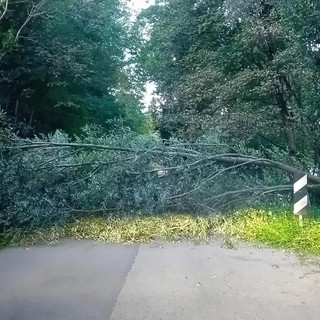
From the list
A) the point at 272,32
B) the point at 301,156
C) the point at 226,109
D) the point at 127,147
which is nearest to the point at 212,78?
the point at 226,109

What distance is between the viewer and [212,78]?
978 cm

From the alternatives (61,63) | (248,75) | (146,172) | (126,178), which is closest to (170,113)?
(248,75)

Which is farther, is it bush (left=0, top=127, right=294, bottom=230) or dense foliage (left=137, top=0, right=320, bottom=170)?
dense foliage (left=137, top=0, right=320, bottom=170)

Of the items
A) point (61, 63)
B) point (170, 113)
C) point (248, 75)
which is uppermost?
point (248, 75)

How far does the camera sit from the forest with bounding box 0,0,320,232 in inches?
274

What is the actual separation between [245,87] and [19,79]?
293 inches

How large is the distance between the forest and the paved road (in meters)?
1.50

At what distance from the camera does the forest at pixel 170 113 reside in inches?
274

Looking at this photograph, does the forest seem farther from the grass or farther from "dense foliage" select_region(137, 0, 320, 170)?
the grass

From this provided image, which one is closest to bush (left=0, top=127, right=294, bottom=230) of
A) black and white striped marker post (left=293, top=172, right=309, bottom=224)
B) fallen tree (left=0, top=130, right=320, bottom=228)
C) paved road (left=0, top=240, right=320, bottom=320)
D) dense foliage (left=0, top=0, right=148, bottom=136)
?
fallen tree (left=0, top=130, right=320, bottom=228)

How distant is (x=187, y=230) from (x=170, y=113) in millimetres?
5974

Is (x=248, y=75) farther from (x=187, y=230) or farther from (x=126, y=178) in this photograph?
(x=187, y=230)

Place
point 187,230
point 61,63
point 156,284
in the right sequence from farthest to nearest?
point 61,63
point 187,230
point 156,284

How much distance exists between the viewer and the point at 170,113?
38.5ft
